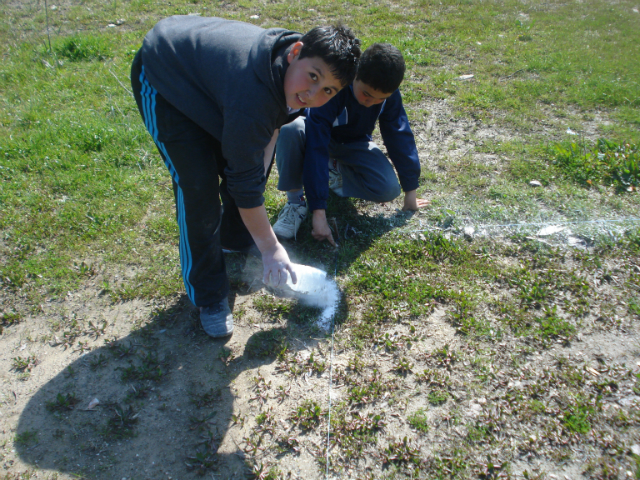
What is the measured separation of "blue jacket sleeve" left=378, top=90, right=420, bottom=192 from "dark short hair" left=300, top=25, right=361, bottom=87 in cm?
158

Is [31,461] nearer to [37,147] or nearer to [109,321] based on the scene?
[109,321]

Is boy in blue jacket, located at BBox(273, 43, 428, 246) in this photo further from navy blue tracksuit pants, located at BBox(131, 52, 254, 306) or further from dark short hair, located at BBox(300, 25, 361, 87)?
dark short hair, located at BBox(300, 25, 361, 87)

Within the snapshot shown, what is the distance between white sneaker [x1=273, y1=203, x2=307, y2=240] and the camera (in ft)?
11.0

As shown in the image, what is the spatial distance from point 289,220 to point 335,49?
181cm

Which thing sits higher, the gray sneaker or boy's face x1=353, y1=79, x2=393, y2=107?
boy's face x1=353, y1=79, x2=393, y2=107

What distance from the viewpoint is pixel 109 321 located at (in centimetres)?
284

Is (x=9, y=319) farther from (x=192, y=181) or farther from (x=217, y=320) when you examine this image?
(x=192, y=181)

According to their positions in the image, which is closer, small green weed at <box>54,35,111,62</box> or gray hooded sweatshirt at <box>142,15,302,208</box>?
gray hooded sweatshirt at <box>142,15,302,208</box>

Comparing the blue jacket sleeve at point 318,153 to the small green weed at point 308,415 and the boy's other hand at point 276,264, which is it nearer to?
the boy's other hand at point 276,264

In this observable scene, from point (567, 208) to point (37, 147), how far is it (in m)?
4.99

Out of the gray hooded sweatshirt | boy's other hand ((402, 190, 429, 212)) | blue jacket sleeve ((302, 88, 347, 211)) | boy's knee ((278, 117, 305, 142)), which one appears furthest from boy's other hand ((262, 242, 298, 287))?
boy's other hand ((402, 190, 429, 212))

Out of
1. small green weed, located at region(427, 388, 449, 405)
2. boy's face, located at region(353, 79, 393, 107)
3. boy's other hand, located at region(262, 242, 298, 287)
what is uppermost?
boy's face, located at region(353, 79, 393, 107)

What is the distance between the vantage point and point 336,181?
151 inches

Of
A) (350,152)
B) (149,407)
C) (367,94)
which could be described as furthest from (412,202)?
(149,407)
